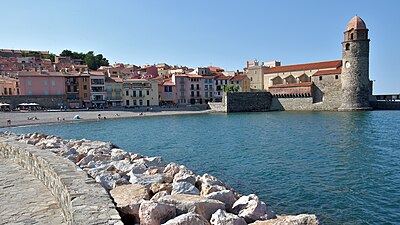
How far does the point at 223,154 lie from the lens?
16578mm

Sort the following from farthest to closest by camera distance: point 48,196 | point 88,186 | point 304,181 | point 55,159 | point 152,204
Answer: point 304,181
point 55,159
point 48,196
point 88,186
point 152,204

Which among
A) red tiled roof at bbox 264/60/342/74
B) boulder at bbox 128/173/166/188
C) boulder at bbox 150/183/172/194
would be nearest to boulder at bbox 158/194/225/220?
boulder at bbox 150/183/172/194

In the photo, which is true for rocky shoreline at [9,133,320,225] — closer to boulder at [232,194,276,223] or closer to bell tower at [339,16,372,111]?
boulder at [232,194,276,223]

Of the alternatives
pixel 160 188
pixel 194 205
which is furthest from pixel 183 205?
pixel 160 188

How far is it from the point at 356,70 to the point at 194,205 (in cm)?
5410

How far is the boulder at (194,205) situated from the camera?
4434mm

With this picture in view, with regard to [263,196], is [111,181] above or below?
above

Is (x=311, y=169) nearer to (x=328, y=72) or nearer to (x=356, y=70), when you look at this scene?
(x=356, y=70)

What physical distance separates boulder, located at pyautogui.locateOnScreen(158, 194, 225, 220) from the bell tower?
52.5m

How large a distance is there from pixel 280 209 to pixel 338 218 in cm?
132

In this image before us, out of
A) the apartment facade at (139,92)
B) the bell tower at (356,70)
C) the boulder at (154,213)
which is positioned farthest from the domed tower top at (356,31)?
the boulder at (154,213)

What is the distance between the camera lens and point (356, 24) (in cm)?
5259

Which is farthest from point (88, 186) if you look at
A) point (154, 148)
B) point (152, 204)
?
point (154, 148)

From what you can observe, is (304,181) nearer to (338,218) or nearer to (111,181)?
(338,218)
